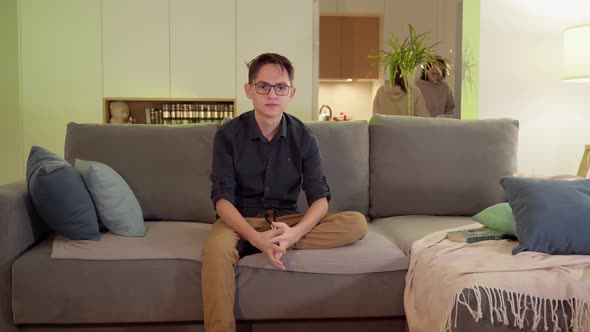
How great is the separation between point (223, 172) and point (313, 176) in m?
0.34

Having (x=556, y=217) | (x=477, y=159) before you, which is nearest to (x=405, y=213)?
(x=477, y=159)

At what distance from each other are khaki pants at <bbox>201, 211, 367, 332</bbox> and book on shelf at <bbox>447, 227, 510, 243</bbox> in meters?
0.32

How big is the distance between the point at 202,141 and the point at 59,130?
2470mm

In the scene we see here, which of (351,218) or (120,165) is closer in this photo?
(351,218)

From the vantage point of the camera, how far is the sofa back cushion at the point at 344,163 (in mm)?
2578

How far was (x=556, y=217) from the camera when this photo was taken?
1.88 meters

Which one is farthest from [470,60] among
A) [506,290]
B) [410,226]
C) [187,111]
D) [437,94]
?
[506,290]

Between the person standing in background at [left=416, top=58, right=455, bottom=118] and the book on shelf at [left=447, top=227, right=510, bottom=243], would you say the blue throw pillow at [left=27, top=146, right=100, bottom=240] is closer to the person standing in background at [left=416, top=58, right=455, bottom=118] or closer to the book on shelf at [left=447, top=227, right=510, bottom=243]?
the book on shelf at [left=447, top=227, right=510, bottom=243]

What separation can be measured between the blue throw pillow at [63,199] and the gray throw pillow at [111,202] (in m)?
0.03

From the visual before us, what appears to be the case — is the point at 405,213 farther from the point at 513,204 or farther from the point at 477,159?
the point at 513,204

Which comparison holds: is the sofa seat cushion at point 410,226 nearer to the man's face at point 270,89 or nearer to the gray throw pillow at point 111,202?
the man's face at point 270,89

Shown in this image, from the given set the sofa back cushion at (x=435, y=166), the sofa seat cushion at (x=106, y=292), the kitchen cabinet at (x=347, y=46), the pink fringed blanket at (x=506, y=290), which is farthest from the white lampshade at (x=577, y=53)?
the kitchen cabinet at (x=347, y=46)

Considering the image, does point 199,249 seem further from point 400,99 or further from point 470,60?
point 400,99

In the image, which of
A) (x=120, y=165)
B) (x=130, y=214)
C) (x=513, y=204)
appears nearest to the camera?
(x=513, y=204)
